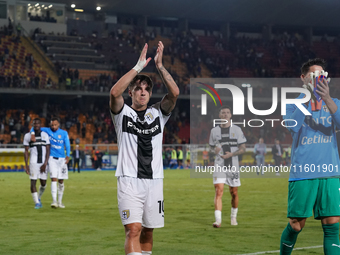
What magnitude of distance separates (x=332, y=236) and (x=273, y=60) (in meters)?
55.3

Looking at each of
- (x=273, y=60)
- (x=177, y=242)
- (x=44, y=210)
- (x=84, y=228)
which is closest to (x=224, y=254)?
(x=177, y=242)

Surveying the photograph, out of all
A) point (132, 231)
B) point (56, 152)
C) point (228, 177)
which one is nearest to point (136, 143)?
point (132, 231)

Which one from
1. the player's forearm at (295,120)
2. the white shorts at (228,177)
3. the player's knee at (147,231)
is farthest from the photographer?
the white shorts at (228,177)

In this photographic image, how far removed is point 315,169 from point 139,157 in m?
1.91

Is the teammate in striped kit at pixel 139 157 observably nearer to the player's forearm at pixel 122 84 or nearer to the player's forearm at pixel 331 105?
the player's forearm at pixel 122 84

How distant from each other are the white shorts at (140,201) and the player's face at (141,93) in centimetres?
82

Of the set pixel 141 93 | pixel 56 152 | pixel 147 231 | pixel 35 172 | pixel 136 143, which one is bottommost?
pixel 147 231

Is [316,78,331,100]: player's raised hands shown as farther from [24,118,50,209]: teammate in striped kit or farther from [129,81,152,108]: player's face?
[24,118,50,209]: teammate in striped kit

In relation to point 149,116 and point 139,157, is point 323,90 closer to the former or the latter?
point 149,116

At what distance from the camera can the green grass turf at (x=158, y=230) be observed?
28.3 feet

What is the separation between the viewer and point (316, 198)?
5938 mm

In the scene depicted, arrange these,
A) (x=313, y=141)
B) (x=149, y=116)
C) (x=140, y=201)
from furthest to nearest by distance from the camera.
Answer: (x=313, y=141)
(x=149, y=116)
(x=140, y=201)

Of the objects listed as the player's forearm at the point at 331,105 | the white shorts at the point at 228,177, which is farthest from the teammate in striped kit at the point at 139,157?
the white shorts at the point at 228,177

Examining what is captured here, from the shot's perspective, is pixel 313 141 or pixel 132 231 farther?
pixel 313 141
